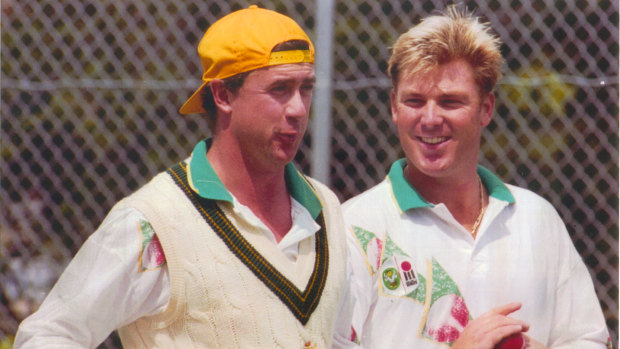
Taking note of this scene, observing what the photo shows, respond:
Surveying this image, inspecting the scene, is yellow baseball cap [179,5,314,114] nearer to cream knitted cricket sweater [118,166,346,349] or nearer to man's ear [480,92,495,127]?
cream knitted cricket sweater [118,166,346,349]

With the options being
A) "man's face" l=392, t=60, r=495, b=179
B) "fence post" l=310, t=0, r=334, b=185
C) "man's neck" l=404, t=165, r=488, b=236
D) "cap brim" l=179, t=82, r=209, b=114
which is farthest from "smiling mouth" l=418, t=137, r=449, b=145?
"fence post" l=310, t=0, r=334, b=185

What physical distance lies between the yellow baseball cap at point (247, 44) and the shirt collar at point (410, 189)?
546 millimetres

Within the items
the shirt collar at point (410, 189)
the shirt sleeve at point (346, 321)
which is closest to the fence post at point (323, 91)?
the shirt collar at point (410, 189)

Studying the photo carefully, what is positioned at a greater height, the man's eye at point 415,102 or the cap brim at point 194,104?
the cap brim at point 194,104

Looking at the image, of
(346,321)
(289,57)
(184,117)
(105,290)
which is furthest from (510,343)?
(184,117)

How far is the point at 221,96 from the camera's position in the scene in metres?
2.25

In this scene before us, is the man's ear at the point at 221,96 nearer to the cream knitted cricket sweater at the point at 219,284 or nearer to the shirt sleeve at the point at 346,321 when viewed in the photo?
the cream knitted cricket sweater at the point at 219,284

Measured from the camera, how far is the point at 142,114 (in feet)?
13.3

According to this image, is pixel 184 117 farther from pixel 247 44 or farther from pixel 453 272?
pixel 247 44

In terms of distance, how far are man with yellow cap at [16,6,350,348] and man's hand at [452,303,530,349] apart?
0.35 m

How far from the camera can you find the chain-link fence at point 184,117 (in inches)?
147

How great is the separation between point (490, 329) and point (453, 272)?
0.67 ft

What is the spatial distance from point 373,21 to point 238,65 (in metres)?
1.62

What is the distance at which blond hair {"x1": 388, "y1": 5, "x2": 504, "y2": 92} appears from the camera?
8.66 ft
